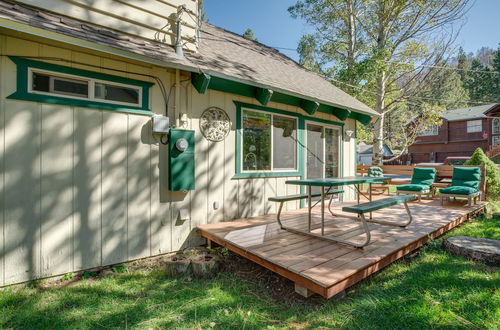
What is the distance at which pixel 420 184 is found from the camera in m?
6.54

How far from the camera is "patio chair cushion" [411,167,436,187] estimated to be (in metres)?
6.54

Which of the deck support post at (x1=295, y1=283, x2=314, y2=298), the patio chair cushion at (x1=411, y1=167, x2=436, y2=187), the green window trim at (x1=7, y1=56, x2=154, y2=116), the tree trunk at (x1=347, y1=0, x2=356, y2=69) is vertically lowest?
the deck support post at (x1=295, y1=283, x2=314, y2=298)

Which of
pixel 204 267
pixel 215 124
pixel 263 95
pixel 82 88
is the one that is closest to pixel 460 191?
pixel 263 95

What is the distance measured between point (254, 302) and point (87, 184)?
2294mm

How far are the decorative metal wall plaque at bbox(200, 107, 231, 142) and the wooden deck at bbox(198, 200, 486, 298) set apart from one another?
140 cm

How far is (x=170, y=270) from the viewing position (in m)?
3.02

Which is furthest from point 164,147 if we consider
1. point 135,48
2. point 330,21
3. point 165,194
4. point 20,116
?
point 330,21

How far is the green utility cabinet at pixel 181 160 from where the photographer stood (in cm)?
343

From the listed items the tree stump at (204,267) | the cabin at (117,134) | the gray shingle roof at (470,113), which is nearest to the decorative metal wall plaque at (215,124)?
the cabin at (117,134)

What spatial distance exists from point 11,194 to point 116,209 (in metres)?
0.99

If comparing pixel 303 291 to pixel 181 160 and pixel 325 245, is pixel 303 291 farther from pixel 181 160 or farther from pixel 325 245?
pixel 181 160

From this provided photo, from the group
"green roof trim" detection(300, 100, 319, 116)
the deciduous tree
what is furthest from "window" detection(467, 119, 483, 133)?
"green roof trim" detection(300, 100, 319, 116)

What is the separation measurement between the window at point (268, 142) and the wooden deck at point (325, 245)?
3.25 feet

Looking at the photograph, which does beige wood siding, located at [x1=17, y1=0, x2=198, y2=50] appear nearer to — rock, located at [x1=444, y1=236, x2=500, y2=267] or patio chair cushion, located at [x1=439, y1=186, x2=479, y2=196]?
rock, located at [x1=444, y1=236, x2=500, y2=267]
